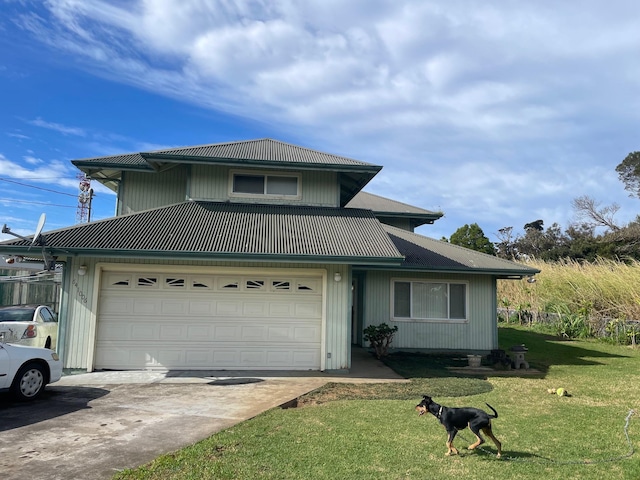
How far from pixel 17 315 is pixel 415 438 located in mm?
11027

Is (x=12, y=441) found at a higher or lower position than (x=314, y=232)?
lower

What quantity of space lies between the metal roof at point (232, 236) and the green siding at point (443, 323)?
9.59 feet

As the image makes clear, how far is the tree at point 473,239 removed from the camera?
147 ft

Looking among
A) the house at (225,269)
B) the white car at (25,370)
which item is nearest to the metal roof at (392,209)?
the house at (225,269)

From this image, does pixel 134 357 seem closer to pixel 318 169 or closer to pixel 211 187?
pixel 211 187

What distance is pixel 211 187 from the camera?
44.6 ft

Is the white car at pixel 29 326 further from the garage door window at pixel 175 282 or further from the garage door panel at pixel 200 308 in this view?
the garage door panel at pixel 200 308

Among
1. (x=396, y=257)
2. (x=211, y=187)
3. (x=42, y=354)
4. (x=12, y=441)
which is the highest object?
(x=211, y=187)

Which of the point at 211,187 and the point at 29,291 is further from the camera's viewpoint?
the point at 29,291

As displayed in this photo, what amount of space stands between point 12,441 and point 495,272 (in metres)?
12.9

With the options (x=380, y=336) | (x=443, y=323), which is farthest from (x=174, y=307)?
(x=443, y=323)

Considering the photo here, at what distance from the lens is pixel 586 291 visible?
66.7 ft

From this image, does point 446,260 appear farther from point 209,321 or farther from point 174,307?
point 174,307

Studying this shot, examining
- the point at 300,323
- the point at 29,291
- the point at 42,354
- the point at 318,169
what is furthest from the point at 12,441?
the point at 29,291
